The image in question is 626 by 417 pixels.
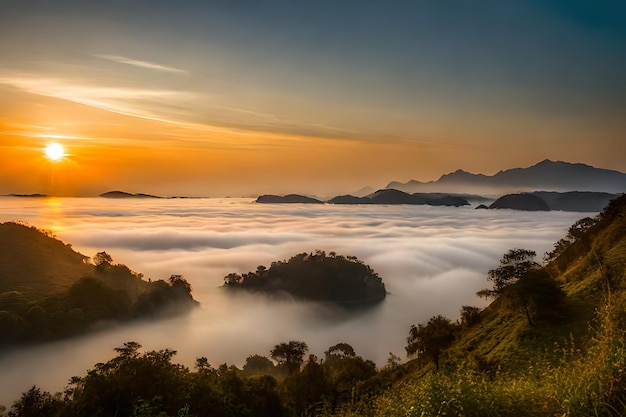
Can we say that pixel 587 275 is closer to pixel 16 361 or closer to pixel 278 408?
pixel 278 408

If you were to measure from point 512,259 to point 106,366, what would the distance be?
72.8 meters

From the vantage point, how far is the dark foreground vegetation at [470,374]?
1057cm

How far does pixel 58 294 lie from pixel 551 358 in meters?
183

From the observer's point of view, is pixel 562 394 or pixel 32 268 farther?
pixel 32 268

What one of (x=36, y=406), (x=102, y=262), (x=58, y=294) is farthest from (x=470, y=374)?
(x=102, y=262)

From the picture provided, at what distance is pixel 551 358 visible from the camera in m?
31.5

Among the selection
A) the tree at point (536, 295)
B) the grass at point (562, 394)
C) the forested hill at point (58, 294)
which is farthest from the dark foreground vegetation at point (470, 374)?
the forested hill at point (58, 294)

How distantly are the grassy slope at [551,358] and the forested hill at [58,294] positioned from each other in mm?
142706

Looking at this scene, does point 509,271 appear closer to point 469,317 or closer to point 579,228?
point 469,317

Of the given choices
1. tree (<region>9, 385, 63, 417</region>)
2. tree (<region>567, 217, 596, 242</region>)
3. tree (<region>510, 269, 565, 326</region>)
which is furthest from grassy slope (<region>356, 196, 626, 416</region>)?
tree (<region>9, 385, 63, 417</region>)

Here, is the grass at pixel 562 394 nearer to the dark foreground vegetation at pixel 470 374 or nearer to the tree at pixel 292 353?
the dark foreground vegetation at pixel 470 374

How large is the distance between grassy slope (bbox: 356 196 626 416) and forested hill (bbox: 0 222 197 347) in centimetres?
14271

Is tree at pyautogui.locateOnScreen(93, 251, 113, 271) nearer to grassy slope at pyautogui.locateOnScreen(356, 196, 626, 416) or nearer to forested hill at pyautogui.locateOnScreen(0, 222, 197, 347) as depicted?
forested hill at pyautogui.locateOnScreen(0, 222, 197, 347)

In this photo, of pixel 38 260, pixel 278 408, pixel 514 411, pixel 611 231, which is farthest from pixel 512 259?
pixel 38 260
